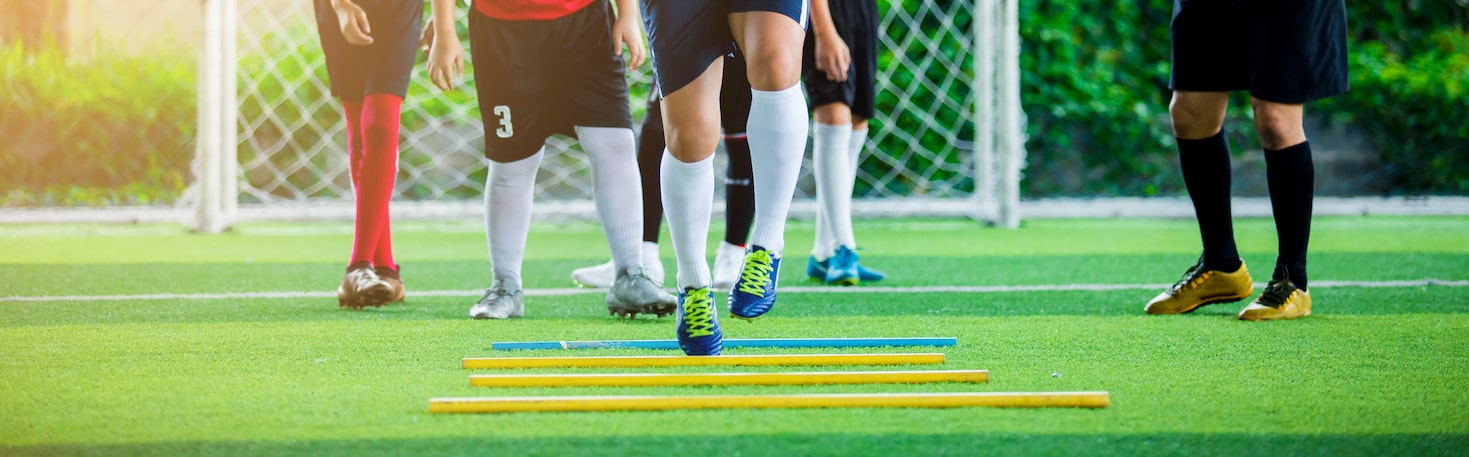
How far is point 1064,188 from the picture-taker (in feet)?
31.7

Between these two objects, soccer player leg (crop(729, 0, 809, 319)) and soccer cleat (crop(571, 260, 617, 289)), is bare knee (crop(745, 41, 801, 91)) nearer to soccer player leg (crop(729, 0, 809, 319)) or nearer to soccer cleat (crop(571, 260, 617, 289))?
soccer player leg (crop(729, 0, 809, 319))

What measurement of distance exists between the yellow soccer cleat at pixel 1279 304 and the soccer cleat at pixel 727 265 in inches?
59.0

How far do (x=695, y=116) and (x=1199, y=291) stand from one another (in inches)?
60.1

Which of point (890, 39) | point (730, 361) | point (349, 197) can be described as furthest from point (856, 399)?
point (349, 197)

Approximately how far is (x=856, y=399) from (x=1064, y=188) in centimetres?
789

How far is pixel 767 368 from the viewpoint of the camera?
8.34 ft

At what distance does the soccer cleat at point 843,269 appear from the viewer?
14.6ft

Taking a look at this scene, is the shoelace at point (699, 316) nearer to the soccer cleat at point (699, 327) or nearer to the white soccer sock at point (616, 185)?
the soccer cleat at point (699, 327)

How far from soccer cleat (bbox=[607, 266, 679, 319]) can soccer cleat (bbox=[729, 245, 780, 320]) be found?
0.73 m

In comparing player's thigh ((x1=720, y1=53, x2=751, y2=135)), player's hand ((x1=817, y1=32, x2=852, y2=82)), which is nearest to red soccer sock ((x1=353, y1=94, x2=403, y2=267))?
player's thigh ((x1=720, y1=53, x2=751, y2=135))

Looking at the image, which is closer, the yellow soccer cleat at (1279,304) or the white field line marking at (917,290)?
the yellow soccer cleat at (1279,304)

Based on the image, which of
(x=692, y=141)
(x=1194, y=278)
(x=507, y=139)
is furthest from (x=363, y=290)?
(x=1194, y=278)

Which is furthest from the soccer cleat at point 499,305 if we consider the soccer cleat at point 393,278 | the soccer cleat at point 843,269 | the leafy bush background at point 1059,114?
the leafy bush background at point 1059,114

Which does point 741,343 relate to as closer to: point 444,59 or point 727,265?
point 444,59
